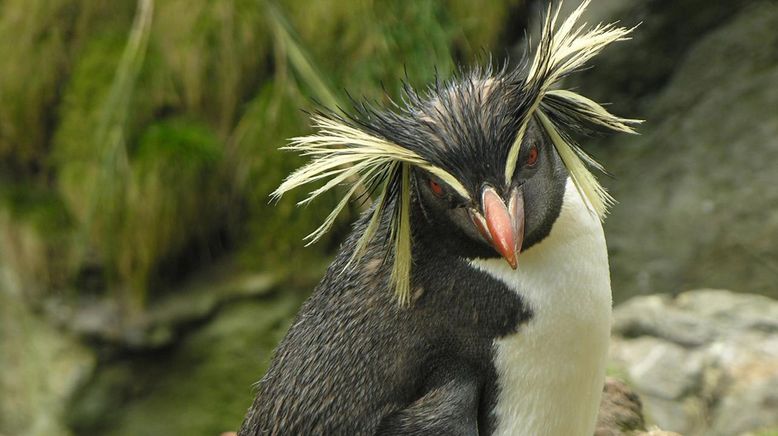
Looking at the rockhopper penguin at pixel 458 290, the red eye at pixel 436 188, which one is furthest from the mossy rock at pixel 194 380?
the red eye at pixel 436 188

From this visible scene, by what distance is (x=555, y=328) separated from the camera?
2016 mm

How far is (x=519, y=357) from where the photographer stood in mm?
2010

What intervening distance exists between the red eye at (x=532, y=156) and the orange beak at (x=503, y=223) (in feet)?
0.34

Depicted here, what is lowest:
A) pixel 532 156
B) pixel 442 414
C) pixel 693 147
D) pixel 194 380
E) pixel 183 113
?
pixel 442 414

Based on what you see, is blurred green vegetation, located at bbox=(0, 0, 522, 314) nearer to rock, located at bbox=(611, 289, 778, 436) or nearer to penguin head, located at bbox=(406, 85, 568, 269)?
rock, located at bbox=(611, 289, 778, 436)

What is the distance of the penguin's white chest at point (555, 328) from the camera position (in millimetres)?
2006

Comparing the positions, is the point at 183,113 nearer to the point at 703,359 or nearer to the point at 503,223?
the point at 703,359

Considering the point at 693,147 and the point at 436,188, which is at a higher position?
the point at 693,147

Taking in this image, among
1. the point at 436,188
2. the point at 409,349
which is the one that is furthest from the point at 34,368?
the point at 436,188

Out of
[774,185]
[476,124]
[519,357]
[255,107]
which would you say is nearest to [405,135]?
A: [476,124]

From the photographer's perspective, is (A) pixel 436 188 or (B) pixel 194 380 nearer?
(A) pixel 436 188

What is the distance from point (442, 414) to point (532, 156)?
0.50 m

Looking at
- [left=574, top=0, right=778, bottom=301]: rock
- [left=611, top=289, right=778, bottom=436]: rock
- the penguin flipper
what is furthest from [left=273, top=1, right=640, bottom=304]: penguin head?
[left=574, top=0, right=778, bottom=301]: rock

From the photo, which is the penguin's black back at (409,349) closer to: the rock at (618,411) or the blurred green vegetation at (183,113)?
the rock at (618,411)
